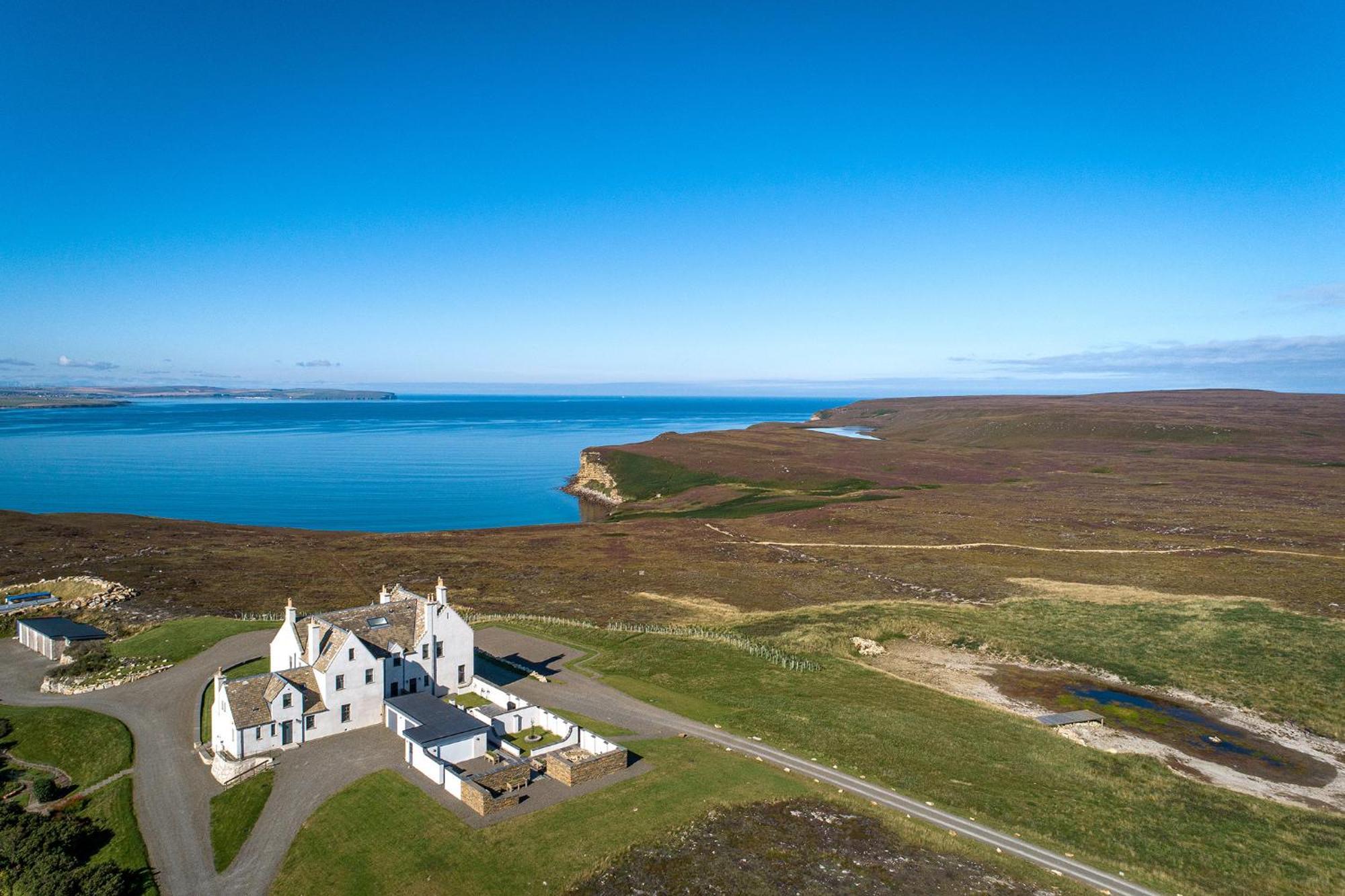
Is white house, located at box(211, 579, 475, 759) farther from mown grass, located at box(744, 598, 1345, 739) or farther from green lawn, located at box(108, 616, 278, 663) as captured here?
mown grass, located at box(744, 598, 1345, 739)

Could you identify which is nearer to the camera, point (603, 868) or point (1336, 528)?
point (603, 868)

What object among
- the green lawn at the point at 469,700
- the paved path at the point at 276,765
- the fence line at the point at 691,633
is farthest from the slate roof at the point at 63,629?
the green lawn at the point at 469,700

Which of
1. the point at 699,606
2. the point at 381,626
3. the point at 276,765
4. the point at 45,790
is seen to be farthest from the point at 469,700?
the point at 699,606

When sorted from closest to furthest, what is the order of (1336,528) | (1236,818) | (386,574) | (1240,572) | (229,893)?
1. (229,893)
2. (1236,818)
3. (1240,572)
4. (386,574)
5. (1336,528)

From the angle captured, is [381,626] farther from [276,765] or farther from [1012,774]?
[1012,774]

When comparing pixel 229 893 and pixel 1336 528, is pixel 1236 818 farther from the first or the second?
pixel 1336 528

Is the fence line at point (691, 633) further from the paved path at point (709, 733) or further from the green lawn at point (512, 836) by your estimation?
the green lawn at point (512, 836)

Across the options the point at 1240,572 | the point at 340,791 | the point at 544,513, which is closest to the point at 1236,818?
the point at 340,791
